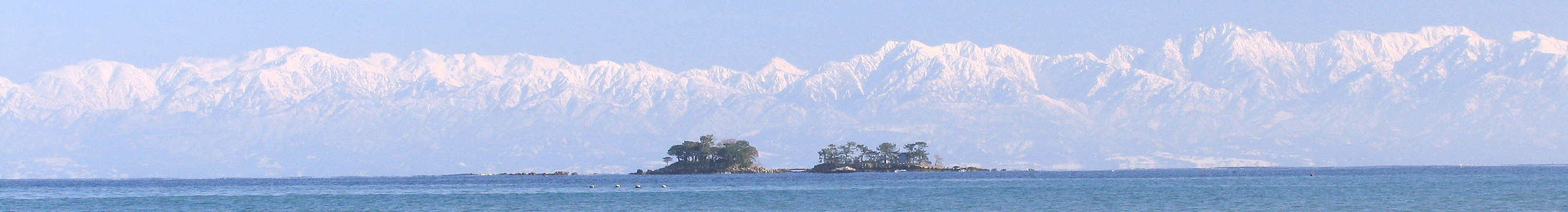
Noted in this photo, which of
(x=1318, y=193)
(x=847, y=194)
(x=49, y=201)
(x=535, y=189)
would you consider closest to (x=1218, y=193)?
(x=1318, y=193)

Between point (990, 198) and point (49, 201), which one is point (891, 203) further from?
point (49, 201)

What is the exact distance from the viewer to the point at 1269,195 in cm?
9412

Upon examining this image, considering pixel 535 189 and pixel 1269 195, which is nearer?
pixel 1269 195

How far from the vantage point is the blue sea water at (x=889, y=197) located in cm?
8394

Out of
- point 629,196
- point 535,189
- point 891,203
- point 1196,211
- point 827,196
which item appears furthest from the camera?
point 535,189

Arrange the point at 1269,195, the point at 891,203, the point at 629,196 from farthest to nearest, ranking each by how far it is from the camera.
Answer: the point at 629,196 < the point at 1269,195 < the point at 891,203

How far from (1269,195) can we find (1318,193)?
4277 mm

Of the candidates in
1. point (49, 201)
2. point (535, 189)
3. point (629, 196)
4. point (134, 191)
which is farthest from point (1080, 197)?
point (134, 191)

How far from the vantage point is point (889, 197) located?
9762cm

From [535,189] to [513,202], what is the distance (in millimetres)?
31438

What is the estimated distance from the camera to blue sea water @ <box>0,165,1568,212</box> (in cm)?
8394

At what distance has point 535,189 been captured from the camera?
425 ft

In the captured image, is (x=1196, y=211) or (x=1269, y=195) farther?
(x=1269, y=195)

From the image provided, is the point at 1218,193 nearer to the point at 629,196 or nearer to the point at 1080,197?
the point at 1080,197
